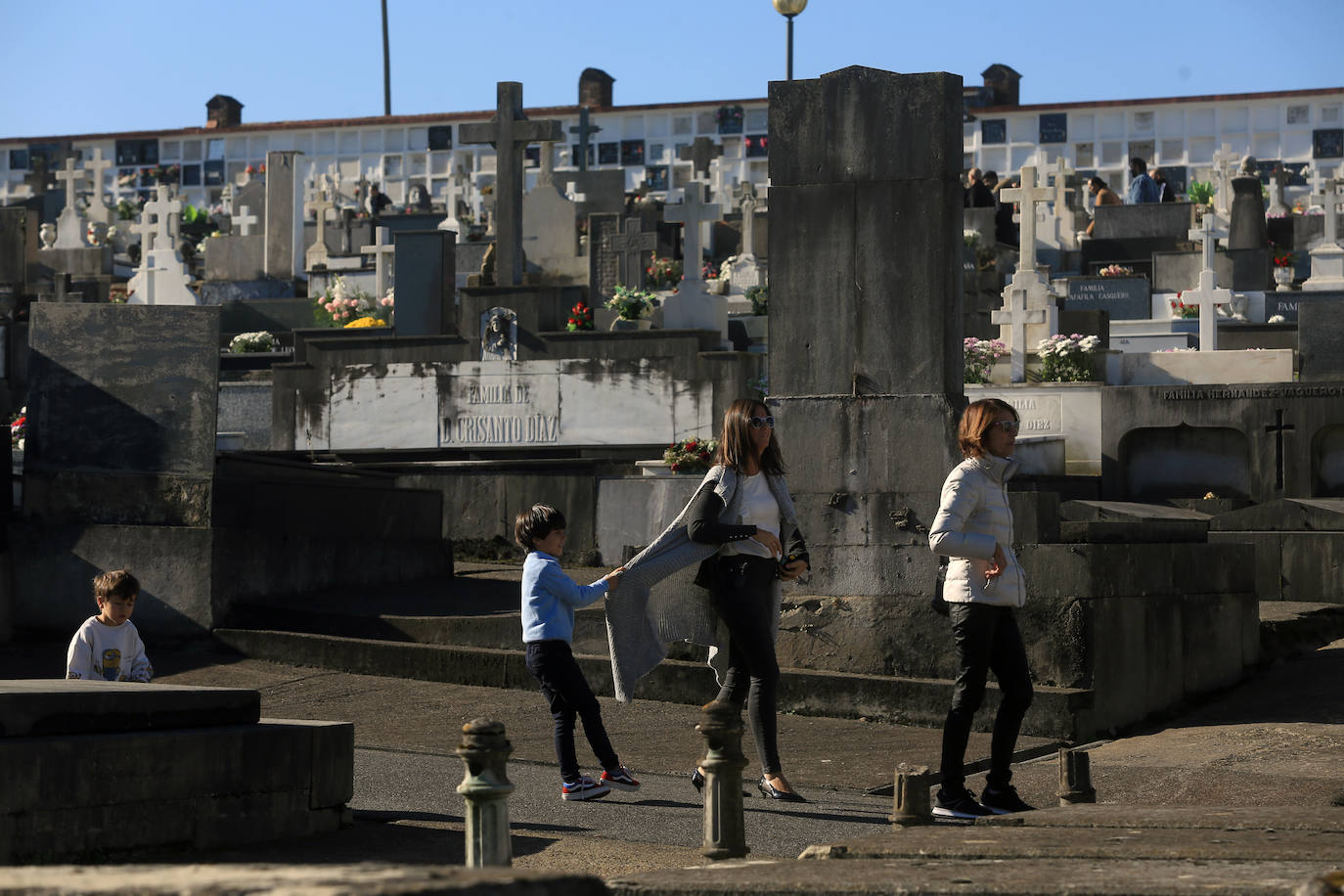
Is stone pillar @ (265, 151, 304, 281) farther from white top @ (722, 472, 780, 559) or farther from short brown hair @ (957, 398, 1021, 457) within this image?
short brown hair @ (957, 398, 1021, 457)

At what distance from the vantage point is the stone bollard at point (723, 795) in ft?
16.3

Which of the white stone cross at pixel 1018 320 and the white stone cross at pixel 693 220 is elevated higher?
the white stone cross at pixel 693 220

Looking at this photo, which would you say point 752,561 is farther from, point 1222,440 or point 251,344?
point 251,344

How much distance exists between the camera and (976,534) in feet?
20.8

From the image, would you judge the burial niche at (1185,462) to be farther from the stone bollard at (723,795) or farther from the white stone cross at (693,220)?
the stone bollard at (723,795)

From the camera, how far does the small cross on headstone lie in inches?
608

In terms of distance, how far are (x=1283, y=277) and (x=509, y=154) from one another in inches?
641

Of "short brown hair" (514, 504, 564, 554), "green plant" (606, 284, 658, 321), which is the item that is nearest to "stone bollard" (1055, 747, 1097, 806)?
"short brown hair" (514, 504, 564, 554)

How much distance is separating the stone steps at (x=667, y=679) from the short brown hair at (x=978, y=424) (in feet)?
7.48

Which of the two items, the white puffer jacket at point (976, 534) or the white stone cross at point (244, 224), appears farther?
the white stone cross at point (244, 224)

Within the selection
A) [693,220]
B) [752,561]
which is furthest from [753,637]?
[693,220]

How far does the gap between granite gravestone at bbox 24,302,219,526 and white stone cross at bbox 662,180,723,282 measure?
981 centimetres

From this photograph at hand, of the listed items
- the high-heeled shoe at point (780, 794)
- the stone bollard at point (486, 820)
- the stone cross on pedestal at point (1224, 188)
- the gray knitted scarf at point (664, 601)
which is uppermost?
the stone cross on pedestal at point (1224, 188)

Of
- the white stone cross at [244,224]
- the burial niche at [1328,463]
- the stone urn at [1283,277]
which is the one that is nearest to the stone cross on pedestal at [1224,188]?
the stone urn at [1283,277]
